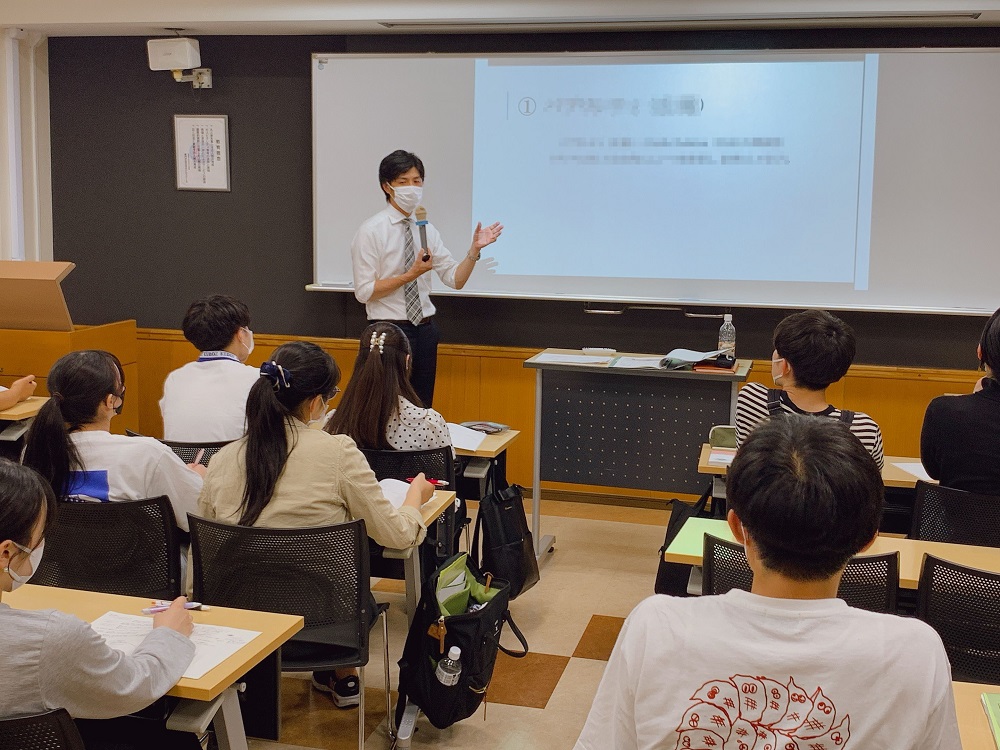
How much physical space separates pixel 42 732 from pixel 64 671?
87 millimetres

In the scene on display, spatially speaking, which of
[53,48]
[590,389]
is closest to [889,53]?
[590,389]

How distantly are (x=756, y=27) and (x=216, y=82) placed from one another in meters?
3.00

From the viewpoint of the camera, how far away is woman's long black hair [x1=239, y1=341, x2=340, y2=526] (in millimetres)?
2352

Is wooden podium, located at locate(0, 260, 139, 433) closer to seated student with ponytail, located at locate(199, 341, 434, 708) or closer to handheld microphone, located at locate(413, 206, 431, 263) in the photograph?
handheld microphone, located at locate(413, 206, 431, 263)

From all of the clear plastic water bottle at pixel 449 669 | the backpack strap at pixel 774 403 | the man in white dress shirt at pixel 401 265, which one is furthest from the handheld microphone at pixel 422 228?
the clear plastic water bottle at pixel 449 669

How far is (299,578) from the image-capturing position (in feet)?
7.48

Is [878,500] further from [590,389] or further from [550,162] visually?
[550,162]

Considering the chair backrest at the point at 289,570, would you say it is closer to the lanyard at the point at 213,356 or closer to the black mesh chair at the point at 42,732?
the black mesh chair at the point at 42,732

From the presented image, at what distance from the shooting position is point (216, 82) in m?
5.57

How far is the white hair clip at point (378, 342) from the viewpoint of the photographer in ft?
10.00

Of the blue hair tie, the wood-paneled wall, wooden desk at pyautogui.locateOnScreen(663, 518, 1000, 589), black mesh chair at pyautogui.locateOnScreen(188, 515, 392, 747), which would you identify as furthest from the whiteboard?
black mesh chair at pyautogui.locateOnScreen(188, 515, 392, 747)

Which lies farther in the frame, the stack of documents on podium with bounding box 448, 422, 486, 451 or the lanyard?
the stack of documents on podium with bounding box 448, 422, 486, 451

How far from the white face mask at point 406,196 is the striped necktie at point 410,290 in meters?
0.08

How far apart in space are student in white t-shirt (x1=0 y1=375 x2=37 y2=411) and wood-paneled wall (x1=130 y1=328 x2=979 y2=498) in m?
1.67
